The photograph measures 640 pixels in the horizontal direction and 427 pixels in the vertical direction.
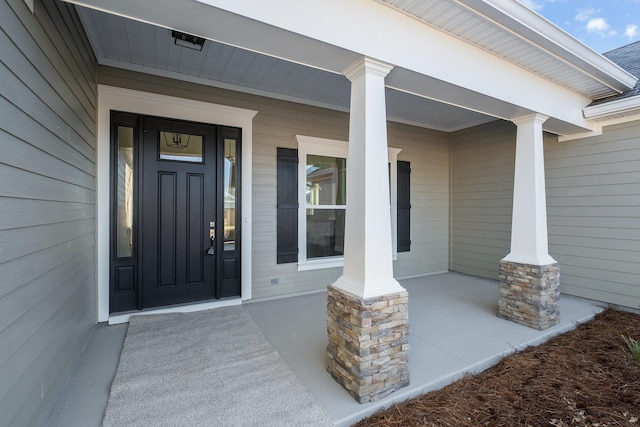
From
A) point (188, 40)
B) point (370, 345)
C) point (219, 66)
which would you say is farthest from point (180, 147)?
point (370, 345)

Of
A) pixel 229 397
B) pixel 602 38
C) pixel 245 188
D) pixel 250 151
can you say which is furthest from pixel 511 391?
pixel 602 38

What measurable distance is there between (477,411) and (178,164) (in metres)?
3.90

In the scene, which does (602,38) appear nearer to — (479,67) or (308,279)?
(479,67)

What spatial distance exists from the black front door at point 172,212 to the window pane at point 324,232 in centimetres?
121

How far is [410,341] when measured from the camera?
298 centimetres

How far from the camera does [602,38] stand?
6277 millimetres

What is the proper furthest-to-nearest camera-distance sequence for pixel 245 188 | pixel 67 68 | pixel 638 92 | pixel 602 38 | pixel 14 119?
1. pixel 602 38
2. pixel 245 188
3. pixel 638 92
4. pixel 67 68
5. pixel 14 119

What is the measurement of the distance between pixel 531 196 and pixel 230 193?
3.80m

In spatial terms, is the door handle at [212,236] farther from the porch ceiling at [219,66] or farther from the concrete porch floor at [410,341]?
the porch ceiling at [219,66]

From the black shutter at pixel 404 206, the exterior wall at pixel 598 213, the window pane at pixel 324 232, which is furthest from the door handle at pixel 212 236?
the exterior wall at pixel 598 213

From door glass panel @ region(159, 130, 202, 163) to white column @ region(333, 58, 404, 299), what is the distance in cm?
242

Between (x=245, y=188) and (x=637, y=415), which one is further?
(x=245, y=188)

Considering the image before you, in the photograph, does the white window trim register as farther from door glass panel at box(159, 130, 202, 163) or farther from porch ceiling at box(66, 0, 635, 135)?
door glass panel at box(159, 130, 202, 163)

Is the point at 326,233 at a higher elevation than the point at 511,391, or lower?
higher
